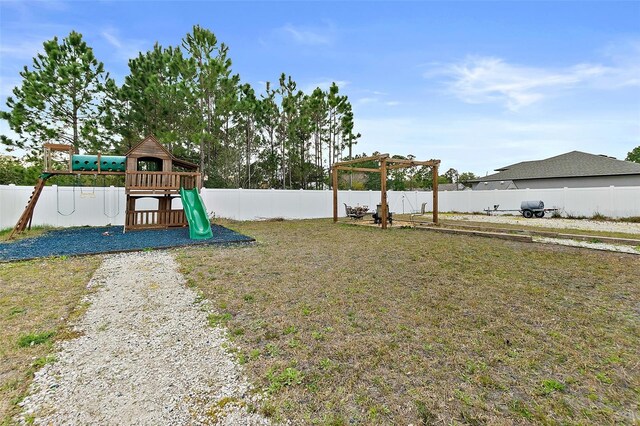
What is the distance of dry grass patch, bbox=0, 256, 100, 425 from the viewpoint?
1.89 m

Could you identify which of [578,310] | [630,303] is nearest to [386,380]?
[578,310]

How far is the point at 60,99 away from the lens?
44.5 ft

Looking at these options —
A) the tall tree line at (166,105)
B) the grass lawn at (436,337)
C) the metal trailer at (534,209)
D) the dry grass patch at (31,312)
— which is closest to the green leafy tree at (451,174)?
the tall tree line at (166,105)

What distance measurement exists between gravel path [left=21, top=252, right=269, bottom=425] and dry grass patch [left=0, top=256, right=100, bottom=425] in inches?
4.0

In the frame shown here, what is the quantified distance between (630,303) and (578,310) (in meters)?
0.78

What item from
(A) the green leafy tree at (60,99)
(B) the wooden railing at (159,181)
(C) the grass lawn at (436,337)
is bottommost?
(C) the grass lawn at (436,337)

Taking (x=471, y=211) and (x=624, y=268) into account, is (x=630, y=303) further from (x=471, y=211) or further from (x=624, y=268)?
(x=471, y=211)

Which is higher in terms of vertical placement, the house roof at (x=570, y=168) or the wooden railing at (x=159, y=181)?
the house roof at (x=570, y=168)

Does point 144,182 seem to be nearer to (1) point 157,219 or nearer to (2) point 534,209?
(1) point 157,219

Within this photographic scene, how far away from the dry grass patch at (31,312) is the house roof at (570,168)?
A: 2437 centimetres

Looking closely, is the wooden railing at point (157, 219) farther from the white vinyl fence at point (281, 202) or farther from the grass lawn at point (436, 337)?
the grass lawn at point (436, 337)

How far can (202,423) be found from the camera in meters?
1.50

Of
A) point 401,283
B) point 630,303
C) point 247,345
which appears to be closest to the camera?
point 247,345

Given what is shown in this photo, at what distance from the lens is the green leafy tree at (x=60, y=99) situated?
12906 mm
